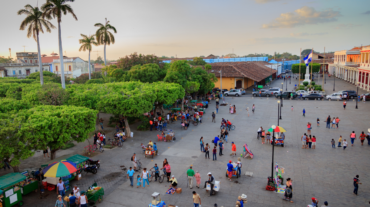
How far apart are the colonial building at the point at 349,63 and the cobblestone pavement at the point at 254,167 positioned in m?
38.0

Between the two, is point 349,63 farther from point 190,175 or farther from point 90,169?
point 90,169

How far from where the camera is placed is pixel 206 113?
3406 cm

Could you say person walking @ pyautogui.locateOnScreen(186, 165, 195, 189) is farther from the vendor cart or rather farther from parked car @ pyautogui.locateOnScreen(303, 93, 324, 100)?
parked car @ pyautogui.locateOnScreen(303, 93, 324, 100)

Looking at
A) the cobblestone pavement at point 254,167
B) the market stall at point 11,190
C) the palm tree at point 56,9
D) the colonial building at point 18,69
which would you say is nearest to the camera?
the market stall at point 11,190

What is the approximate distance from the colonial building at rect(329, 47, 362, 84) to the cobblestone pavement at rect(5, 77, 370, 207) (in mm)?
38037

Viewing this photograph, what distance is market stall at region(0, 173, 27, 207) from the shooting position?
11.5 m

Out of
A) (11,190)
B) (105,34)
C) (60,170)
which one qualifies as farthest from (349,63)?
(11,190)

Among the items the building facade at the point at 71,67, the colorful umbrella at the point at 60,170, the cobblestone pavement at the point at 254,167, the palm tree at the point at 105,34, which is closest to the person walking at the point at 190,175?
the cobblestone pavement at the point at 254,167

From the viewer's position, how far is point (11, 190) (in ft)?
38.4

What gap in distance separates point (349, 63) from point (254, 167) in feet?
187

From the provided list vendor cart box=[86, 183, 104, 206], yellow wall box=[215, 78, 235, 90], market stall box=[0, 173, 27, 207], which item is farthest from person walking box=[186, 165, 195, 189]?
yellow wall box=[215, 78, 235, 90]

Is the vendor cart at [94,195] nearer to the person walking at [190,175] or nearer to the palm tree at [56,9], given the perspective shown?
the person walking at [190,175]

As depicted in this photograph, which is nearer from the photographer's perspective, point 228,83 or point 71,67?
point 228,83

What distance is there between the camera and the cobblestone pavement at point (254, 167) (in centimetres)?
1226
